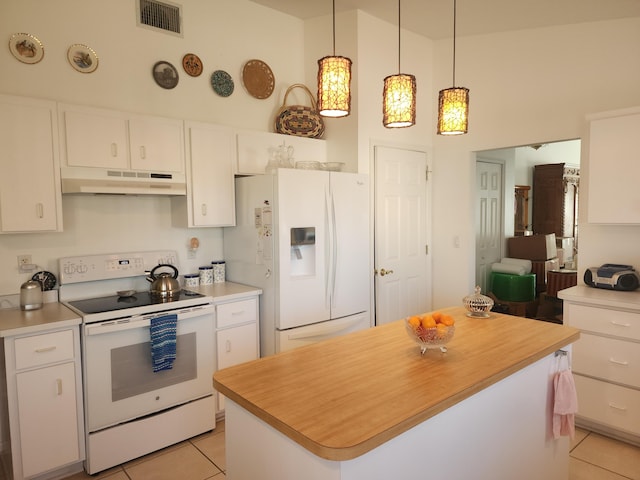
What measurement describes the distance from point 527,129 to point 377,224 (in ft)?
5.03

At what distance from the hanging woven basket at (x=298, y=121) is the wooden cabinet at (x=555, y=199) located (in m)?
4.85

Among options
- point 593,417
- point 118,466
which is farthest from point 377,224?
point 118,466

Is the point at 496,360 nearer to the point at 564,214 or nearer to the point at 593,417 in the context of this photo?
the point at 593,417

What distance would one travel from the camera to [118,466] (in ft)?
8.70

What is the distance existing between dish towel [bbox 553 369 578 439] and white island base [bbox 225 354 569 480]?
35mm

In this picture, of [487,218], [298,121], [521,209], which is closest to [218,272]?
[298,121]

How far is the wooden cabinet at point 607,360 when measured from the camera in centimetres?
273

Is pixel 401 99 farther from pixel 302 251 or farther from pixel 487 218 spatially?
pixel 487 218

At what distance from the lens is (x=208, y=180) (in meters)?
3.28

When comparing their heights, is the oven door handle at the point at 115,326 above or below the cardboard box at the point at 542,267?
above

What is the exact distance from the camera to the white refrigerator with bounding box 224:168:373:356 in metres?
3.12

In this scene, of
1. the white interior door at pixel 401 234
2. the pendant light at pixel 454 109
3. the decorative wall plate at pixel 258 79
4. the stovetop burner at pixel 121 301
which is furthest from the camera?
the white interior door at pixel 401 234

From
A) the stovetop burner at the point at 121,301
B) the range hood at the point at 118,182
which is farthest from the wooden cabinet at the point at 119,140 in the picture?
the stovetop burner at the point at 121,301

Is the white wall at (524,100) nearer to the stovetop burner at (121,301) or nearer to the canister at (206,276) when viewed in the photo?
the canister at (206,276)
